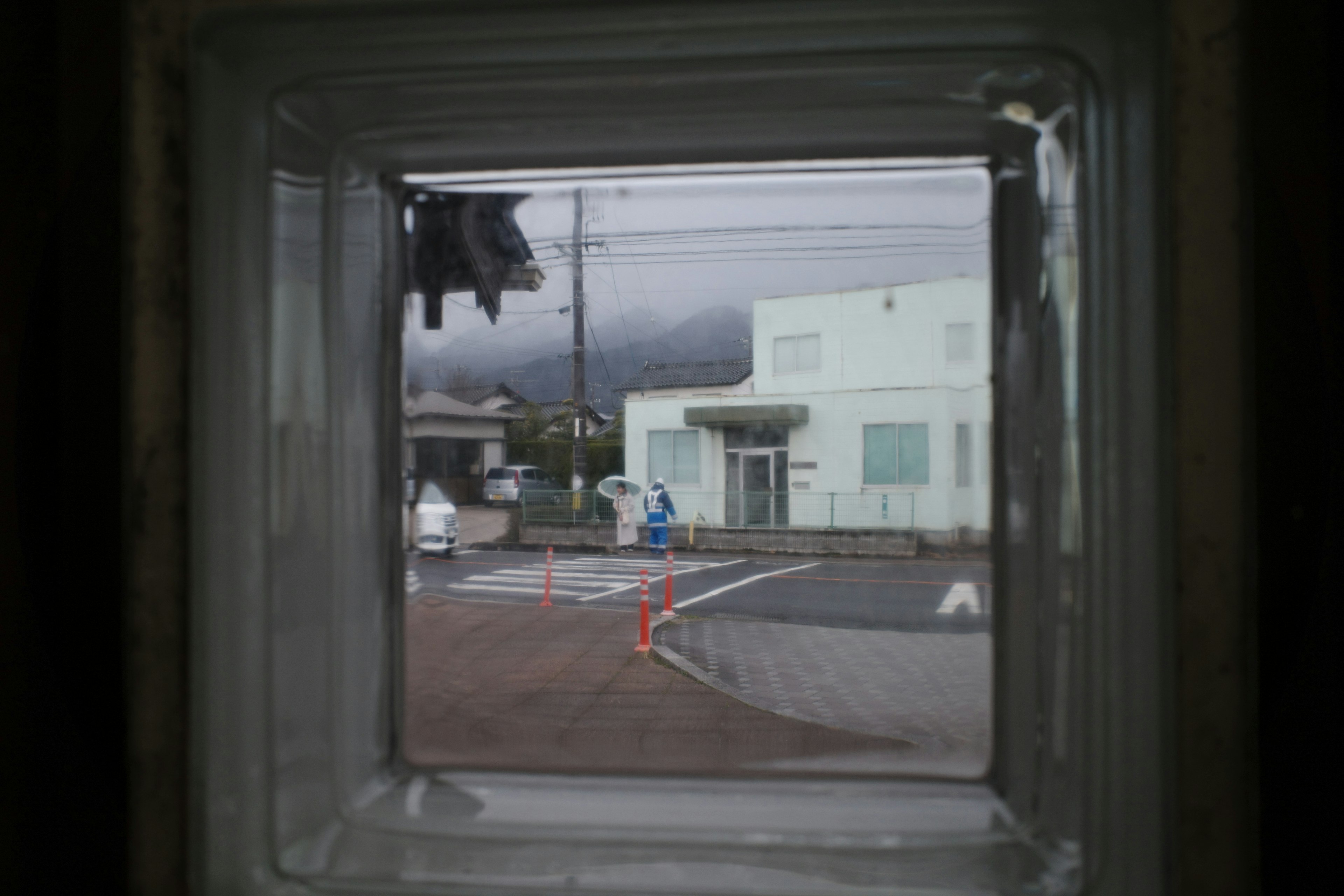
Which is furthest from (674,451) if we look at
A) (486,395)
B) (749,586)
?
(749,586)

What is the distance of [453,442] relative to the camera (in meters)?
1.29

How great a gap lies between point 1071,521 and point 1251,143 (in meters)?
0.49

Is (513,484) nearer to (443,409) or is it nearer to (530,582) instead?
(443,409)

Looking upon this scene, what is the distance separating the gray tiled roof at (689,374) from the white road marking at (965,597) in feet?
2.22

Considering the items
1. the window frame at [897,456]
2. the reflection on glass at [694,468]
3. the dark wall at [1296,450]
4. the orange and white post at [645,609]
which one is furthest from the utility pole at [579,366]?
the orange and white post at [645,609]

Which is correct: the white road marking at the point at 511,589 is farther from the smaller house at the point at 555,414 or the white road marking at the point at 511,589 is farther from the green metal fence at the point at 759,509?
the smaller house at the point at 555,414

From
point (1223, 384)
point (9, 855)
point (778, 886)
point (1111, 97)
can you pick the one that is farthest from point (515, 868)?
point (1111, 97)

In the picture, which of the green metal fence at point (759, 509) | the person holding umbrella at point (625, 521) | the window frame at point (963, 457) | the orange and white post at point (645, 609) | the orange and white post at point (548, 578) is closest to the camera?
the window frame at point (963, 457)

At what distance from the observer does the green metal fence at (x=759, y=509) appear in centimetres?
181

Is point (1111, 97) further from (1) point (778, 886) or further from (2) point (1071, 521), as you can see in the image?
(1) point (778, 886)

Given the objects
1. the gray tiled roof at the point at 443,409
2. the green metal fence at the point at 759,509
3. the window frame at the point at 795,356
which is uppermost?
the window frame at the point at 795,356

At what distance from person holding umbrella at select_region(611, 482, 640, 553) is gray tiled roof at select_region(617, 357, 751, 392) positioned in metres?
0.42

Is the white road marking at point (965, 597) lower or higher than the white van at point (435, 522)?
lower

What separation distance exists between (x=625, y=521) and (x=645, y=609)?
1.18m
